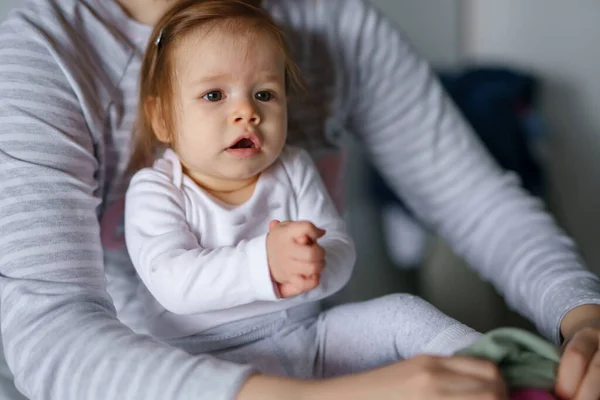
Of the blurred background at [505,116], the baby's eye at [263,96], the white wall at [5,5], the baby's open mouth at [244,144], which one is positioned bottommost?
the blurred background at [505,116]

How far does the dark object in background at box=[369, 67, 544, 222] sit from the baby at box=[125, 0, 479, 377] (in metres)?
0.71

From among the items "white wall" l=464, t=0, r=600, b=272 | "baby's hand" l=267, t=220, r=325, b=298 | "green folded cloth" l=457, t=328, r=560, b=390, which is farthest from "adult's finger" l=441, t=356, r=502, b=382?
"white wall" l=464, t=0, r=600, b=272

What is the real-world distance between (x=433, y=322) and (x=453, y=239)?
0.94 ft

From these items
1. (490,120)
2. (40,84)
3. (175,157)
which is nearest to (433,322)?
(175,157)

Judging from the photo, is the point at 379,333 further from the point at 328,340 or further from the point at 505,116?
the point at 505,116

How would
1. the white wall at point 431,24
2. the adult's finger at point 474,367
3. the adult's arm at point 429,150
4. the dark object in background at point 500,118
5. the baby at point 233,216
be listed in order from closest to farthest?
the adult's finger at point 474,367
the baby at point 233,216
the adult's arm at point 429,150
the dark object in background at point 500,118
the white wall at point 431,24

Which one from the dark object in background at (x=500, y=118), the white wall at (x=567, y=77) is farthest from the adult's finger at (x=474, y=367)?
the white wall at (x=567, y=77)

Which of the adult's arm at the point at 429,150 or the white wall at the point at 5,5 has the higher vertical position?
the white wall at the point at 5,5

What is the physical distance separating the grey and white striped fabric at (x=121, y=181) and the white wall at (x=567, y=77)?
0.67m

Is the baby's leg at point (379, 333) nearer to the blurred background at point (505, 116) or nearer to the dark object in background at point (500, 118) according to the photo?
the blurred background at point (505, 116)

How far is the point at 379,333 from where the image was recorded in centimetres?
70

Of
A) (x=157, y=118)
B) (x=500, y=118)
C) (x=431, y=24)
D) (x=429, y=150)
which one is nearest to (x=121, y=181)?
(x=157, y=118)

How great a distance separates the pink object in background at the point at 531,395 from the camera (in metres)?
0.54

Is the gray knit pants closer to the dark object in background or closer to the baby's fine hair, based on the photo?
the baby's fine hair
